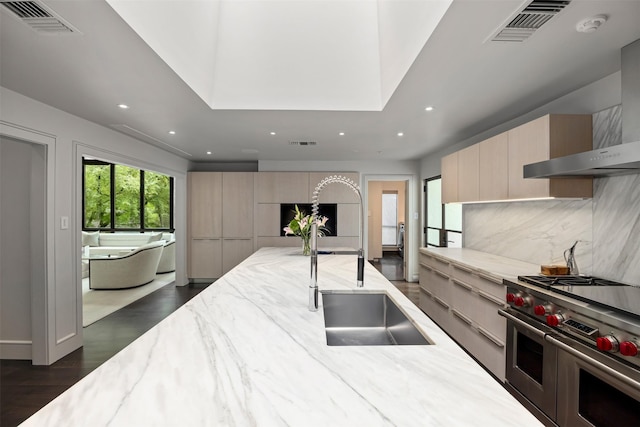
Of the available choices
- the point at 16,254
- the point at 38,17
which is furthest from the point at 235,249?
the point at 38,17

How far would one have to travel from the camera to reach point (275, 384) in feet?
2.77

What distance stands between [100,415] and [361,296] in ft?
4.49

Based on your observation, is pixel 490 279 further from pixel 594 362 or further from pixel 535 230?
pixel 594 362

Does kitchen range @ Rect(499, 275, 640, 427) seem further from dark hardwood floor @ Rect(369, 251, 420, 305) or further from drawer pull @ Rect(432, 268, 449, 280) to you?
dark hardwood floor @ Rect(369, 251, 420, 305)

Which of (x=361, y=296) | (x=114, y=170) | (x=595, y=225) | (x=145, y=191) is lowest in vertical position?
(x=361, y=296)

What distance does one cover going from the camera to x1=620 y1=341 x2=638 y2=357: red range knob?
1.34 meters

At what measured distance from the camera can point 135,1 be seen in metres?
1.61

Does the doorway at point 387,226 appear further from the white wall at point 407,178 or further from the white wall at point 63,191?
the white wall at point 63,191

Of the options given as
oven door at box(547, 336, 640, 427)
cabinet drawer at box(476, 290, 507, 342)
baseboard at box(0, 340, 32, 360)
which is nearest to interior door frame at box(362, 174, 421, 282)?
cabinet drawer at box(476, 290, 507, 342)

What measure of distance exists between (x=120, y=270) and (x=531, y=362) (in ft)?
19.3

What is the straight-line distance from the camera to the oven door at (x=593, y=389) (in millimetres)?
1373

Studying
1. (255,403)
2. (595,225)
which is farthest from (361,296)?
(595,225)

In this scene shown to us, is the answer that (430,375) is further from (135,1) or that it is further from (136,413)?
(135,1)

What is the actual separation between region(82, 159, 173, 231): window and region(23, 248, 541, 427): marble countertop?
7.85 m
